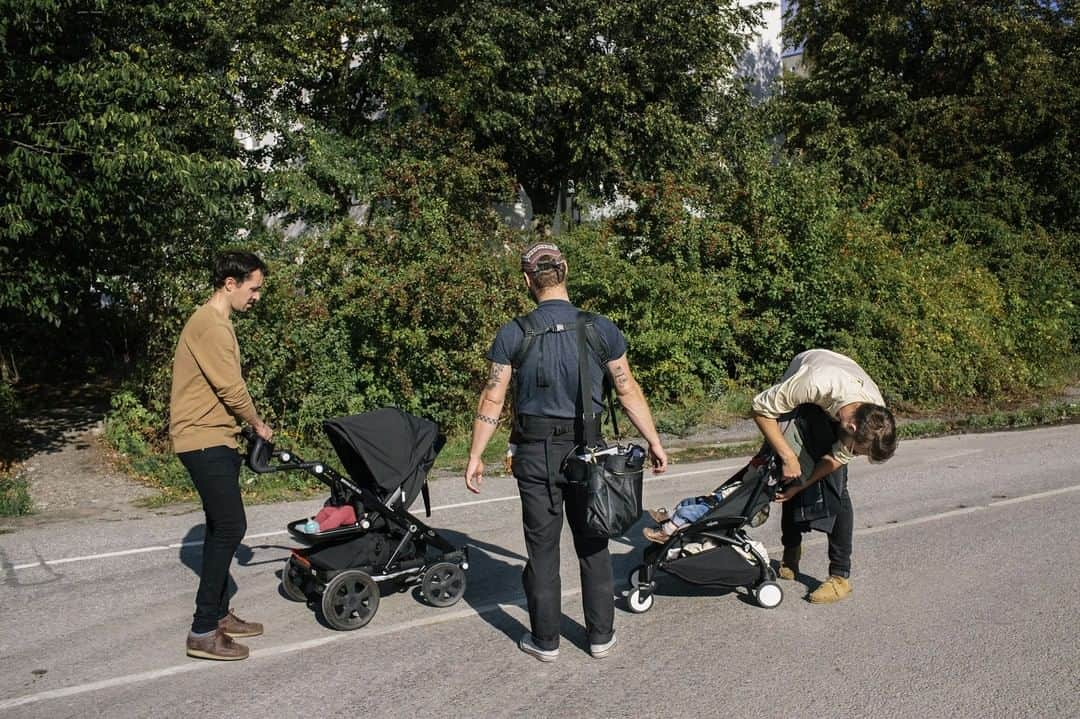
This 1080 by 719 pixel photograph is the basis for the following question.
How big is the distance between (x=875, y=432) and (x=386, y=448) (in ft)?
9.39

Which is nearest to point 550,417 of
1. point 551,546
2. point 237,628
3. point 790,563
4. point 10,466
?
point 551,546

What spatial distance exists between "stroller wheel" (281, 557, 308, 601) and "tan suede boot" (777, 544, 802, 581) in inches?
126

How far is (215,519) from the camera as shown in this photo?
16.4 feet

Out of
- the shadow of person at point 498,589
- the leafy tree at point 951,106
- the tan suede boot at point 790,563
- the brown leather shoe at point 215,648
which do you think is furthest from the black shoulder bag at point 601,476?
the leafy tree at point 951,106

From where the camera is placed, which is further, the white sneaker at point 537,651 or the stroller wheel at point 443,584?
the stroller wheel at point 443,584

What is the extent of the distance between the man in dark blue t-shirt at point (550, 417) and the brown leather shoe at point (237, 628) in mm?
1674

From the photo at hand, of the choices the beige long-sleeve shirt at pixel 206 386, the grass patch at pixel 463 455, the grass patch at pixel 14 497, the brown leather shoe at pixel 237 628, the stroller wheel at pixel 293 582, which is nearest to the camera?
the beige long-sleeve shirt at pixel 206 386

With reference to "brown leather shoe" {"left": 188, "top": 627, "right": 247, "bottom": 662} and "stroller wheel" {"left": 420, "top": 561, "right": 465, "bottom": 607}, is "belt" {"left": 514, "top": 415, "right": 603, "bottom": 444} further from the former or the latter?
"brown leather shoe" {"left": 188, "top": 627, "right": 247, "bottom": 662}

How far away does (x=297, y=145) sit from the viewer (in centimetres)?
1538

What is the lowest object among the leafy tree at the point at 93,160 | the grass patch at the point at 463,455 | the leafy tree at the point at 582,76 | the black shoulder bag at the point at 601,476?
the grass patch at the point at 463,455

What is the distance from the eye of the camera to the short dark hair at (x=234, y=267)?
5.06 metres

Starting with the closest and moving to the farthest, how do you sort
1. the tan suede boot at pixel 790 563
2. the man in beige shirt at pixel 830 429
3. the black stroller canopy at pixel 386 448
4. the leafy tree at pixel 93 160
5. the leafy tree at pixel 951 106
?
the man in beige shirt at pixel 830 429 < the black stroller canopy at pixel 386 448 < the tan suede boot at pixel 790 563 < the leafy tree at pixel 93 160 < the leafy tree at pixel 951 106

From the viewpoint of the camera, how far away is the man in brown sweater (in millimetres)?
4949

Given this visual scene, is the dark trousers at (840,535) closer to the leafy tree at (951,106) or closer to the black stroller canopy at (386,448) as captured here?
the black stroller canopy at (386,448)
